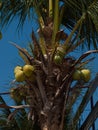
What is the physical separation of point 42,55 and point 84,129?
1.08m

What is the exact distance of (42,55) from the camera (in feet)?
17.6

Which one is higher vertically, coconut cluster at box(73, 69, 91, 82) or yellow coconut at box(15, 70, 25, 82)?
yellow coconut at box(15, 70, 25, 82)

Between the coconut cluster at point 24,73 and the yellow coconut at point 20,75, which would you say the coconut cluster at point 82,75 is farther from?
the yellow coconut at point 20,75

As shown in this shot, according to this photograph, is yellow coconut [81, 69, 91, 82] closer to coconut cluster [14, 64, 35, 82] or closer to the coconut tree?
the coconut tree

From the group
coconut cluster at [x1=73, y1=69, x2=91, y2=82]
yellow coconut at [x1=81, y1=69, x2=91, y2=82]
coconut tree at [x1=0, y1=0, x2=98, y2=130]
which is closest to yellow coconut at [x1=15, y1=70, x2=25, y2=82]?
coconut tree at [x1=0, y1=0, x2=98, y2=130]

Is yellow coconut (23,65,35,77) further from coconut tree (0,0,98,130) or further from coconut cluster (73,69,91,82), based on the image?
coconut cluster (73,69,91,82)

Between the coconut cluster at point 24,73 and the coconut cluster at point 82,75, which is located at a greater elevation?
the coconut cluster at point 24,73

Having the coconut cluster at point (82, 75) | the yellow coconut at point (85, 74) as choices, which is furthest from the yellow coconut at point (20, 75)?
the yellow coconut at point (85, 74)

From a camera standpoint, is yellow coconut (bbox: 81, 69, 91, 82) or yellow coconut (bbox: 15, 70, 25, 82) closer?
yellow coconut (bbox: 15, 70, 25, 82)

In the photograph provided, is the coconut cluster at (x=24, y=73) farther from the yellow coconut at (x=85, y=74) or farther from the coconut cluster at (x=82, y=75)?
the yellow coconut at (x=85, y=74)

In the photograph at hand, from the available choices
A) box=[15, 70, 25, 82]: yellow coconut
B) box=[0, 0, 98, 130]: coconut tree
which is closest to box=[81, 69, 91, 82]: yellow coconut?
box=[0, 0, 98, 130]: coconut tree

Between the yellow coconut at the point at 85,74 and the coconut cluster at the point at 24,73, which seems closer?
the coconut cluster at the point at 24,73

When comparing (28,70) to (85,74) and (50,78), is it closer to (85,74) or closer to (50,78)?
(50,78)

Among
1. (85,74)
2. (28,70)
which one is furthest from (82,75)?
(28,70)
